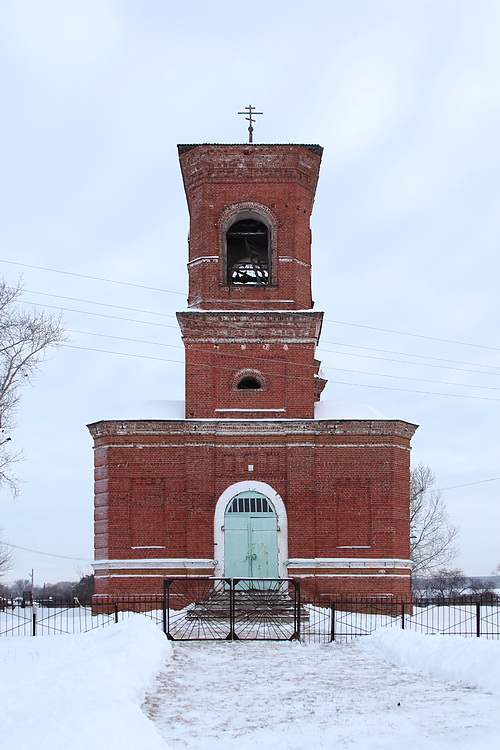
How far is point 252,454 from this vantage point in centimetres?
2141

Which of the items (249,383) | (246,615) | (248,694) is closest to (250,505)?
(249,383)

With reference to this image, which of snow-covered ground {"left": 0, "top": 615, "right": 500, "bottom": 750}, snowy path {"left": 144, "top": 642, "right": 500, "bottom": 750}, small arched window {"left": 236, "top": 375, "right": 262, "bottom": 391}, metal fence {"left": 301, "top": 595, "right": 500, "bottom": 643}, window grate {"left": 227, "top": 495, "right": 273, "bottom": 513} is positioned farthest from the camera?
small arched window {"left": 236, "top": 375, "right": 262, "bottom": 391}

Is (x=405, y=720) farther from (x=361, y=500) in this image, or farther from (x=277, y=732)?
(x=361, y=500)

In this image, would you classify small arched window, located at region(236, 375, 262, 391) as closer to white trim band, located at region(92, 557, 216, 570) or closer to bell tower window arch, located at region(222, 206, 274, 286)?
bell tower window arch, located at region(222, 206, 274, 286)

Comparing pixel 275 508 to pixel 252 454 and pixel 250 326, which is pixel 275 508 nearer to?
pixel 252 454

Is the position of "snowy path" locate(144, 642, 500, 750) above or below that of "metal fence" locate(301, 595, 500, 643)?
above

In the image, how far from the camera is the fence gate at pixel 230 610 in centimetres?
1594

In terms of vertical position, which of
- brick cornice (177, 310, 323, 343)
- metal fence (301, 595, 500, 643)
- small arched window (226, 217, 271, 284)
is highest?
small arched window (226, 217, 271, 284)

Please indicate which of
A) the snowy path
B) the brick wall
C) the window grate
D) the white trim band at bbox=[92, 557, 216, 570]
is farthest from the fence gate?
the snowy path

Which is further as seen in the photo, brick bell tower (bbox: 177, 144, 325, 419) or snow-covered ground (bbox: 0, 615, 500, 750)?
brick bell tower (bbox: 177, 144, 325, 419)

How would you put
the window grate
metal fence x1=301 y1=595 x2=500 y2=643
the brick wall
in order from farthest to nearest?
the window grate → the brick wall → metal fence x1=301 y1=595 x2=500 y2=643

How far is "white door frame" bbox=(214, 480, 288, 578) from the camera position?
20766 millimetres

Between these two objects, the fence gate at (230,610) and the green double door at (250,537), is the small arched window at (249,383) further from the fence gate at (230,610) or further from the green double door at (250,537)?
the fence gate at (230,610)

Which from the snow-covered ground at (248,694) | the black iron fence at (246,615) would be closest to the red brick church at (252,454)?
the black iron fence at (246,615)
